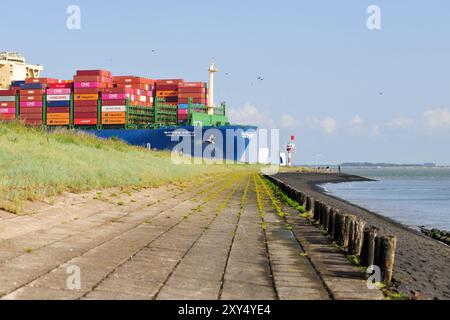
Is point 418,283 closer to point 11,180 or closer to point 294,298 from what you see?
point 294,298

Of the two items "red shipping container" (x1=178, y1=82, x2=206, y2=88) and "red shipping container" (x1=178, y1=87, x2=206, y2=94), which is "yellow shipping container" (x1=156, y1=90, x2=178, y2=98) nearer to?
"red shipping container" (x1=178, y1=87, x2=206, y2=94)

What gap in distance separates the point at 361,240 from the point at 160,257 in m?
3.68

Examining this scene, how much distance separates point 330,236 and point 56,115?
81.0 meters

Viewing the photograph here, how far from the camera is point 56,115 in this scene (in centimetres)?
8712

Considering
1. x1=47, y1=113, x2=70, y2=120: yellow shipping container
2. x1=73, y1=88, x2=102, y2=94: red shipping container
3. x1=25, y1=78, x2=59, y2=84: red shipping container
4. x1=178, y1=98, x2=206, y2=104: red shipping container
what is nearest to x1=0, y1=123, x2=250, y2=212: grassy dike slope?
x1=73, y1=88, x2=102, y2=94: red shipping container

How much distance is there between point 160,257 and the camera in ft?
28.8

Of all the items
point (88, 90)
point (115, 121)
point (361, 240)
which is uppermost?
point (88, 90)

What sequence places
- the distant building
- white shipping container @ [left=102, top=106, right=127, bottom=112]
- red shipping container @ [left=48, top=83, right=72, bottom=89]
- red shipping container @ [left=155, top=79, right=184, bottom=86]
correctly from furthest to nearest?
the distant building, red shipping container @ [left=155, top=79, right=184, bottom=86], red shipping container @ [left=48, top=83, right=72, bottom=89], white shipping container @ [left=102, top=106, right=127, bottom=112]

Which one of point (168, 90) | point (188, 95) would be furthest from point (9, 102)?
point (188, 95)

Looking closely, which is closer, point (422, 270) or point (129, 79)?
point (422, 270)

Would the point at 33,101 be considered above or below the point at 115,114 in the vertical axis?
above

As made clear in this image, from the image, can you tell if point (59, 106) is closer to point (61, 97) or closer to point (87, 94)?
point (61, 97)

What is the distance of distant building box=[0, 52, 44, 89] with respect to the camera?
10069 centimetres

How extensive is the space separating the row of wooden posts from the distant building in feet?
314
